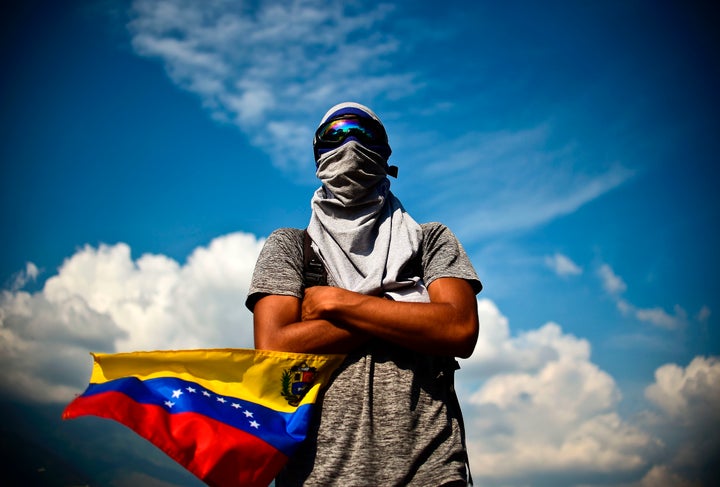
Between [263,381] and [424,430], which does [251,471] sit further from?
[424,430]

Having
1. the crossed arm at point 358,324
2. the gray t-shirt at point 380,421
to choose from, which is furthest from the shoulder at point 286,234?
the crossed arm at point 358,324

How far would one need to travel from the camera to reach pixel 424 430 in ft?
8.73

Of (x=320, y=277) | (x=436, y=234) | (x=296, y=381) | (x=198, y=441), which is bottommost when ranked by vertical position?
(x=198, y=441)

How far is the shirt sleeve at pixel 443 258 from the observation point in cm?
316

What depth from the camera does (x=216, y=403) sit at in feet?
8.88

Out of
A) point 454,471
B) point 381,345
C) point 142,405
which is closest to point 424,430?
point 454,471

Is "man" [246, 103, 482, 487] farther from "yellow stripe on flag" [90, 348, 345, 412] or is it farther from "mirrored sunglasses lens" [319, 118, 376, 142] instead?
"mirrored sunglasses lens" [319, 118, 376, 142]

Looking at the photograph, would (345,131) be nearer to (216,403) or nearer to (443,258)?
(443,258)

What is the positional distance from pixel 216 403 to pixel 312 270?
99 cm

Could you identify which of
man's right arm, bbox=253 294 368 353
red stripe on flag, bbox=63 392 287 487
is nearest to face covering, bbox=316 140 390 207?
man's right arm, bbox=253 294 368 353

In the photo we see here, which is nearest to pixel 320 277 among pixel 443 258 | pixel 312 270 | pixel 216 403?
pixel 312 270

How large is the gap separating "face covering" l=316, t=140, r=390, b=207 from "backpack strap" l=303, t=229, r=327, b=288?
484mm

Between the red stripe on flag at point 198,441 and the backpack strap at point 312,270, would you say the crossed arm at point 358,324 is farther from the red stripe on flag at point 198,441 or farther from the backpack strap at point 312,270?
the red stripe on flag at point 198,441

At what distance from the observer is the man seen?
2578mm
